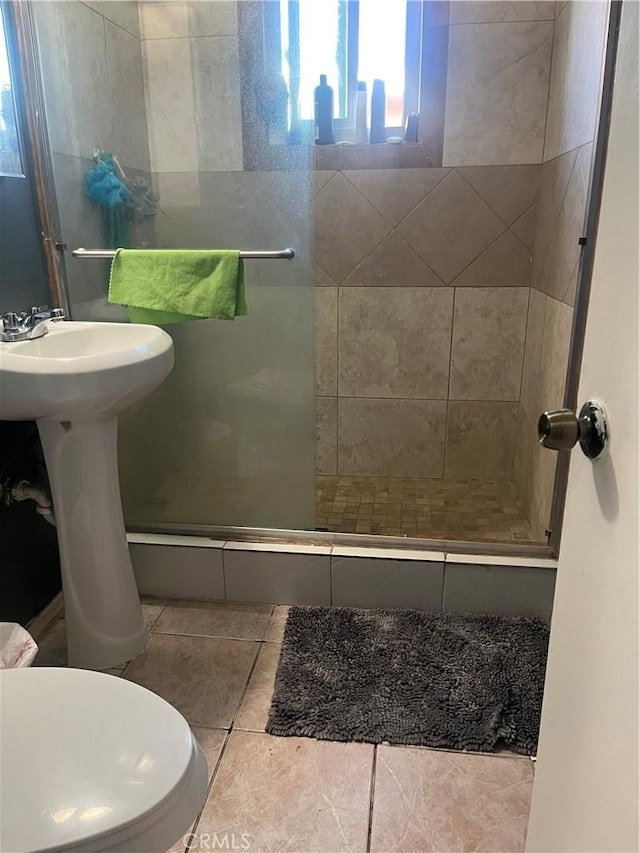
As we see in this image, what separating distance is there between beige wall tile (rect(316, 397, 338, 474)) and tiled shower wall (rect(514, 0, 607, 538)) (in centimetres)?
Result: 75

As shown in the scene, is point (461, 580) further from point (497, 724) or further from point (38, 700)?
point (38, 700)

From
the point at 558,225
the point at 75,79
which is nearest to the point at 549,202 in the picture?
the point at 558,225

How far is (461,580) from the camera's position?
1769mm

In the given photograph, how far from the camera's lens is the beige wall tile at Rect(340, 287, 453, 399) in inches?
93.1

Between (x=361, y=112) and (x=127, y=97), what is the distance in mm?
842

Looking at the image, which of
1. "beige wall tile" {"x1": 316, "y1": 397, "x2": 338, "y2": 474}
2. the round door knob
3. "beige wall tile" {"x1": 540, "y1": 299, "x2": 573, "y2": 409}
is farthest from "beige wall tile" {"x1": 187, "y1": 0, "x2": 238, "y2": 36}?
the round door knob

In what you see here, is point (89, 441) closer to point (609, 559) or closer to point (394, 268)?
point (609, 559)

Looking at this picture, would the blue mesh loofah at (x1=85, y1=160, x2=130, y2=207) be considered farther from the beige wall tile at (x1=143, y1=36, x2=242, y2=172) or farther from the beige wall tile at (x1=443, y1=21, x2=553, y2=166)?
the beige wall tile at (x1=443, y1=21, x2=553, y2=166)

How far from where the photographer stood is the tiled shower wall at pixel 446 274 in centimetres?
211

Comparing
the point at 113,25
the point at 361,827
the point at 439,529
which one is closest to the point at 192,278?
the point at 113,25

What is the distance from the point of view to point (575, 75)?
1783 mm

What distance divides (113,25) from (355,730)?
207 centimetres

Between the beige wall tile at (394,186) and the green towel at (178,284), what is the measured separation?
2.82ft

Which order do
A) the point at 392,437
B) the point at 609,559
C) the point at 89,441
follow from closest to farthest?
1. the point at 609,559
2. the point at 89,441
3. the point at 392,437
